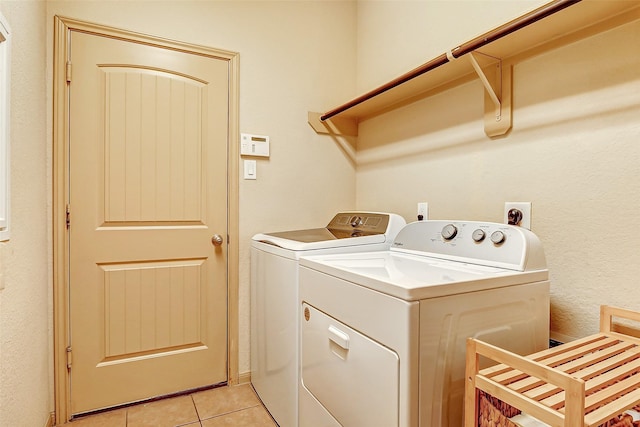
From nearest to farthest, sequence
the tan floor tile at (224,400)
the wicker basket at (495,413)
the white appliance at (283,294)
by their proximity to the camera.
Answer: the wicker basket at (495,413)
the white appliance at (283,294)
the tan floor tile at (224,400)

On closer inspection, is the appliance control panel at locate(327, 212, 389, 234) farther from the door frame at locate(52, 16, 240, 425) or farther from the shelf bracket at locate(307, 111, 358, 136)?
the door frame at locate(52, 16, 240, 425)

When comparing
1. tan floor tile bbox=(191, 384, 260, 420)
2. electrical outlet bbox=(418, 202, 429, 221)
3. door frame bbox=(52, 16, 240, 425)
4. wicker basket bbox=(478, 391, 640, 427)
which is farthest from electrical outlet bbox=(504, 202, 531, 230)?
door frame bbox=(52, 16, 240, 425)

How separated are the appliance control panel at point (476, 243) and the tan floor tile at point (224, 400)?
1.21 m

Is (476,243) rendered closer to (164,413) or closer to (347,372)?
(347,372)

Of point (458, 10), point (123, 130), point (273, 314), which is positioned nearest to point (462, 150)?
point (458, 10)

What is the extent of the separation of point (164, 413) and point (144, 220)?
3.36 feet

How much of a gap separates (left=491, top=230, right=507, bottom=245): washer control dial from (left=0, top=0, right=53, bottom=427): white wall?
5.14 feet

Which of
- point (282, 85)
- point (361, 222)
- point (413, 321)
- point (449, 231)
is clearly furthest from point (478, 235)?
point (282, 85)

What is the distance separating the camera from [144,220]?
1.91 meters

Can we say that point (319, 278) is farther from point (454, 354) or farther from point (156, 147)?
point (156, 147)

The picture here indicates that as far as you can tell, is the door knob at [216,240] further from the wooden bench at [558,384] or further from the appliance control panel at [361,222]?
the wooden bench at [558,384]

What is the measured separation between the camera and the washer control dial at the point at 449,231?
142 centimetres

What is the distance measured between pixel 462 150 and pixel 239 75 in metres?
1.37

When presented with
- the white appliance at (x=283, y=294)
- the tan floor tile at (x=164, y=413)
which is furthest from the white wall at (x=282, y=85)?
the tan floor tile at (x=164, y=413)
